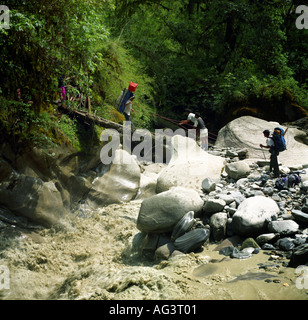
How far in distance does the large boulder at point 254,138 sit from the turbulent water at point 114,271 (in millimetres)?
5545

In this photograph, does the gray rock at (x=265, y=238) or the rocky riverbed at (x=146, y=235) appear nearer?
the rocky riverbed at (x=146, y=235)

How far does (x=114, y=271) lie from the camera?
16.2 feet

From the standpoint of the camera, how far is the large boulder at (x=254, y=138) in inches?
395

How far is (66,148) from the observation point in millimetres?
6938

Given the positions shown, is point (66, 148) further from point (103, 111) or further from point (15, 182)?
point (103, 111)

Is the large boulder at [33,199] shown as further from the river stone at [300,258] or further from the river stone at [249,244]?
the river stone at [300,258]

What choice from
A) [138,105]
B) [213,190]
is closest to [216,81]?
[138,105]

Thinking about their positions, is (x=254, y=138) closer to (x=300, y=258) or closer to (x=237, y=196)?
(x=237, y=196)

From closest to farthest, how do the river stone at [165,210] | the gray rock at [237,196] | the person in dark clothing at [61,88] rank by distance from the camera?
the river stone at [165,210] → the gray rock at [237,196] → the person in dark clothing at [61,88]

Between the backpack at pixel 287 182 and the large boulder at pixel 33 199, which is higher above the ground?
the backpack at pixel 287 182

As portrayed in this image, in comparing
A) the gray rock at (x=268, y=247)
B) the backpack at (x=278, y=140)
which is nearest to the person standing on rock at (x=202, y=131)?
the backpack at (x=278, y=140)

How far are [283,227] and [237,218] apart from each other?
76cm

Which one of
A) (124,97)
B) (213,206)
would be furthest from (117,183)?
(213,206)

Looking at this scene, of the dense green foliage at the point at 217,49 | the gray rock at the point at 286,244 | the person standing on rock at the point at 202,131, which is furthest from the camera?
the dense green foliage at the point at 217,49
